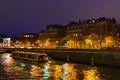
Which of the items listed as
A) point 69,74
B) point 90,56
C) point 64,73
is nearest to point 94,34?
point 90,56

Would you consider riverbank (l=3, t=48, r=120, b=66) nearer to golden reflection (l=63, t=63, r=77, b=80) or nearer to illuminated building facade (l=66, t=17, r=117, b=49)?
golden reflection (l=63, t=63, r=77, b=80)

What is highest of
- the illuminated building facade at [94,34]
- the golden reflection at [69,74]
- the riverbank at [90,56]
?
the illuminated building facade at [94,34]

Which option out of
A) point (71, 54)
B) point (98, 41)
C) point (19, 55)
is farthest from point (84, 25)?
point (71, 54)

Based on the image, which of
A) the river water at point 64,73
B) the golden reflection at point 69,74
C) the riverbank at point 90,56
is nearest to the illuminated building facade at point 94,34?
the riverbank at point 90,56

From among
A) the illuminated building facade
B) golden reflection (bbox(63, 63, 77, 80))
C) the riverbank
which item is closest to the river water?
golden reflection (bbox(63, 63, 77, 80))

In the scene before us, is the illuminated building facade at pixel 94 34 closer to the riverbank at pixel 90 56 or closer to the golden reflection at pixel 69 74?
the riverbank at pixel 90 56

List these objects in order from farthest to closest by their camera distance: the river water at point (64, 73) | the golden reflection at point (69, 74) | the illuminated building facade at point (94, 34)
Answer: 1. the illuminated building facade at point (94, 34)
2. the river water at point (64, 73)
3. the golden reflection at point (69, 74)

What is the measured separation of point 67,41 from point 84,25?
12835 millimetres

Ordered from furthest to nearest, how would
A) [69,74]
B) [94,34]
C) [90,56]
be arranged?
[94,34], [90,56], [69,74]

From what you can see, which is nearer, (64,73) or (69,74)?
(69,74)

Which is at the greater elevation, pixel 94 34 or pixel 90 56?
pixel 94 34

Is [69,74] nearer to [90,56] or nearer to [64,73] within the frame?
[64,73]

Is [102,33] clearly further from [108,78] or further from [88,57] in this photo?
[108,78]

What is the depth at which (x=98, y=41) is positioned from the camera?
15175 cm
